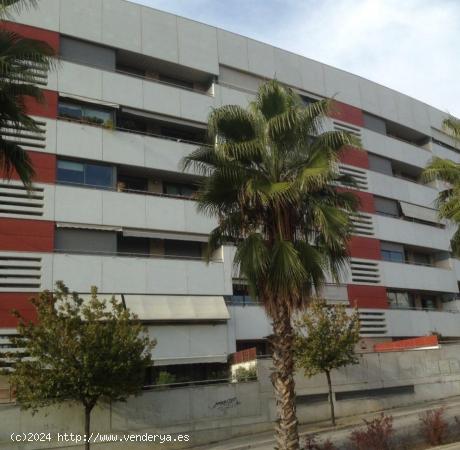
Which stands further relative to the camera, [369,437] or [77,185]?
[77,185]

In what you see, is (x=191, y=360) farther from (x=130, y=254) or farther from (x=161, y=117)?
(x=161, y=117)

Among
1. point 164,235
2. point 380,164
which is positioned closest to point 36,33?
point 164,235

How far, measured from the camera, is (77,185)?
2631cm

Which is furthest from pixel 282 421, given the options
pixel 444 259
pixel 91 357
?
pixel 444 259

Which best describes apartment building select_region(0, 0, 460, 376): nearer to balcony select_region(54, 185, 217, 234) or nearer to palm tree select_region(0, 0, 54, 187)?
balcony select_region(54, 185, 217, 234)

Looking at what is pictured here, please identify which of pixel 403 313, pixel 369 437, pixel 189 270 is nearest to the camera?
pixel 369 437

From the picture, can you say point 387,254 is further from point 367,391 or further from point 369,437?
point 369,437

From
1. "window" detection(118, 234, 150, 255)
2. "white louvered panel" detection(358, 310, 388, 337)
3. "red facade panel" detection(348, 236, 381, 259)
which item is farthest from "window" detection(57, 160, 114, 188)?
"white louvered panel" detection(358, 310, 388, 337)

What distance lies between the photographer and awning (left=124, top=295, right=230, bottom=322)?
25.4 metres

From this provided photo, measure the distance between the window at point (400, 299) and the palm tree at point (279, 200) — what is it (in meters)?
24.0

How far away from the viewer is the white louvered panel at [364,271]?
112 feet

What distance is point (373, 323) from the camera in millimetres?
33531

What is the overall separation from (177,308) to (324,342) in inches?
314

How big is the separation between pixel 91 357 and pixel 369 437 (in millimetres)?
7551
